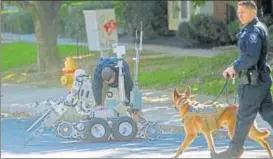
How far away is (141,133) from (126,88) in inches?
26.6

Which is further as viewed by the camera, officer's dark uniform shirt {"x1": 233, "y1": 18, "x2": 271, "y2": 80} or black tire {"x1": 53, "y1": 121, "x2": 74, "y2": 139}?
black tire {"x1": 53, "y1": 121, "x2": 74, "y2": 139}

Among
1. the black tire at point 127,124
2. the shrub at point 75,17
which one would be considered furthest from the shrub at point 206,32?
the black tire at point 127,124

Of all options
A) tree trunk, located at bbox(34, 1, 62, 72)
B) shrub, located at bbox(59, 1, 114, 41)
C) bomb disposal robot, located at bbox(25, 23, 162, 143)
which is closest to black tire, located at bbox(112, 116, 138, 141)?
bomb disposal robot, located at bbox(25, 23, 162, 143)

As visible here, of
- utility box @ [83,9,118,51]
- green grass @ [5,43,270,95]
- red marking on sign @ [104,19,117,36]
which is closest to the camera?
green grass @ [5,43,270,95]

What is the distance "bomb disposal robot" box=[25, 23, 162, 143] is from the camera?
1021cm

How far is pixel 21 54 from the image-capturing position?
28.5 m

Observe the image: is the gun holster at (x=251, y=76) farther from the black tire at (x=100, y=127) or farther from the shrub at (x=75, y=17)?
the shrub at (x=75, y=17)

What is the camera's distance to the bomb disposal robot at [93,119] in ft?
33.5

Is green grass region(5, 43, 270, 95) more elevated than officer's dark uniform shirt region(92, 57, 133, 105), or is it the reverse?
officer's dark uniform shirt region(92, 57, 133, 105)

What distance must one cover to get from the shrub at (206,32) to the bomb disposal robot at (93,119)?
16650 millimetres

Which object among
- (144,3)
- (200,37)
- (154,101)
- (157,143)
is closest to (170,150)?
(157,143)

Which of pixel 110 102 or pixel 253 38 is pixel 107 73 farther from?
pixel 253 38

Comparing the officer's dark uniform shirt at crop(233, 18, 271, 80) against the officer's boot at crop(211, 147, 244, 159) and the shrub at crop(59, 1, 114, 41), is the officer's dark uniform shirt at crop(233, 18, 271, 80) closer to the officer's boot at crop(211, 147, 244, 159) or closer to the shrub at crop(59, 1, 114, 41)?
the officer's boot at crop(211, 147, 244, 159)

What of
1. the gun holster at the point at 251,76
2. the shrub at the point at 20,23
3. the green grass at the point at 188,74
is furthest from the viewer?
the shrub at the point at 20,23
